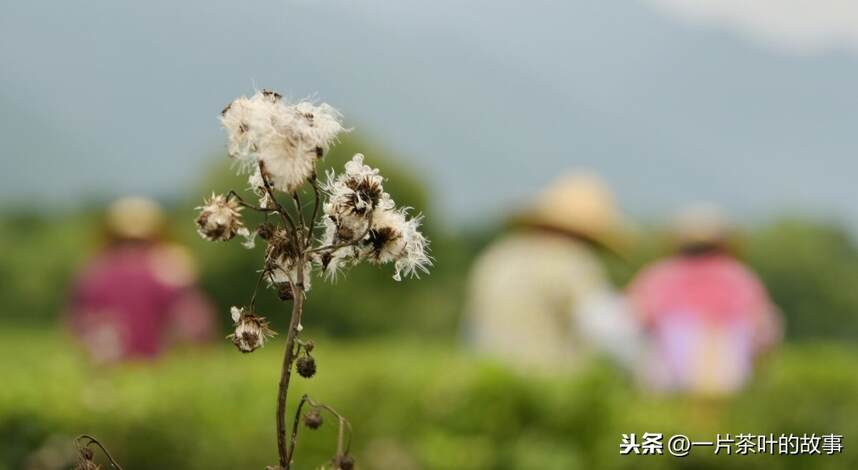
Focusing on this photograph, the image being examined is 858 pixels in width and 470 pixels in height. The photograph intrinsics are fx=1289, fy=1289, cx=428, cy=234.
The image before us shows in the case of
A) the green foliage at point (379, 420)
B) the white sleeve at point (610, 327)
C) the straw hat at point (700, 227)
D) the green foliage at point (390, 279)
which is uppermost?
the green foliage at point (390, 279)

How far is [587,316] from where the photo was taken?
7.09m

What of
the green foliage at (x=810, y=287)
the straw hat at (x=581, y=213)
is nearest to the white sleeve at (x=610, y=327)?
the straw hat at (x=581, y=213)

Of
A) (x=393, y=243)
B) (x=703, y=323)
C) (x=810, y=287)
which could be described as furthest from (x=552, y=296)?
(x=810, y=287)

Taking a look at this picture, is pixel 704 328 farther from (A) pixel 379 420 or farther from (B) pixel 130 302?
(B) pixel 130 302

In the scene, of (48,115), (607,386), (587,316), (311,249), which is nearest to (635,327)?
(587,316)

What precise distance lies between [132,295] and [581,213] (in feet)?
10.3

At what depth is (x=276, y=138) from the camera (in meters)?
1.20

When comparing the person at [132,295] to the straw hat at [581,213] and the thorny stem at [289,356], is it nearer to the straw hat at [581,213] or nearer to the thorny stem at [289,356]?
the straw hat at [581,213]

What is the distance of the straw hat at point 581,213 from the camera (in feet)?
24.7

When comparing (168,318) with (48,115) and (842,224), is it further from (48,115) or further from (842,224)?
(48,115)

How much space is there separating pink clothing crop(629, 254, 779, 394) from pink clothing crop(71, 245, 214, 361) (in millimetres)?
3314

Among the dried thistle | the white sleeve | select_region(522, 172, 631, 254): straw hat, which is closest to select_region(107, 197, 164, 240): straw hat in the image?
select_region(522, 172, 631, 254): straw hat

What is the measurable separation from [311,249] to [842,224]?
728 inches

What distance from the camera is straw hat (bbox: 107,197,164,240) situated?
29.8ft
